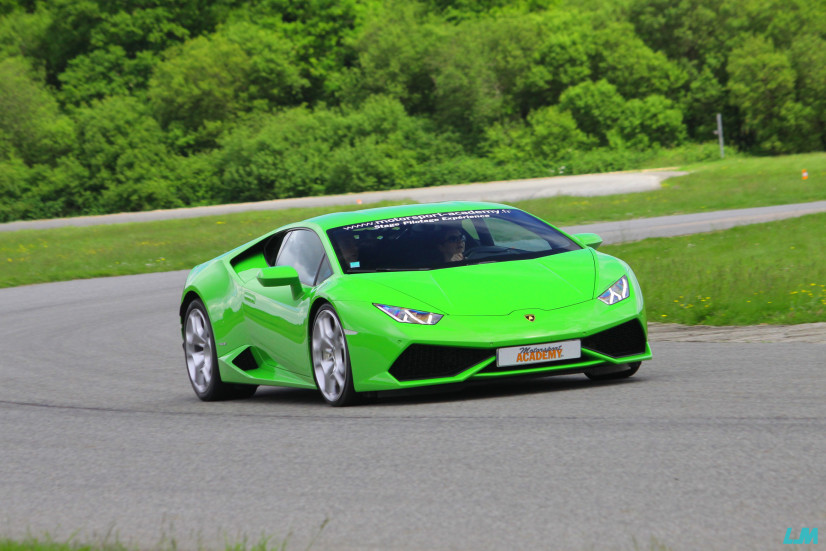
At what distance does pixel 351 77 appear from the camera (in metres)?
75.4

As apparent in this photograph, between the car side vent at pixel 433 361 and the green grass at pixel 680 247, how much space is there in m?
4.51

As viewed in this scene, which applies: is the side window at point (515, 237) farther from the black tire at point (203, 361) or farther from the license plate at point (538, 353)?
the black tire at point (203, 361)

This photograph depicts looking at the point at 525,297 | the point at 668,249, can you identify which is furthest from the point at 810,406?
the point at 668,249

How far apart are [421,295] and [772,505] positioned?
3373 mm

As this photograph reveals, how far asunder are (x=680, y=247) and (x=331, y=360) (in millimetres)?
13051

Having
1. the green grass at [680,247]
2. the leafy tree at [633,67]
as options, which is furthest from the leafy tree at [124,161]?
the leafy tree at [633,67]

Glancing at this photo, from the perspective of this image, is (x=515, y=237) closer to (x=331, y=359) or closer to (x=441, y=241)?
(x=441, y=241)

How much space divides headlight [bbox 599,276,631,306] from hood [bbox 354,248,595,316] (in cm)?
10

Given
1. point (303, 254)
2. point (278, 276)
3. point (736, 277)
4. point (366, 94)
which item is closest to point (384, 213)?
point (303, 254)

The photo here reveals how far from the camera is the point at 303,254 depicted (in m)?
8.48

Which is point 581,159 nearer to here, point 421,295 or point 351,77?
point 351,77

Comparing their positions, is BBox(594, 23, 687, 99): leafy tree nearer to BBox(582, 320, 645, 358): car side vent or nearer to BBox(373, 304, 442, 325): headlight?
BBox(582, 320, 645, 358): car side vent

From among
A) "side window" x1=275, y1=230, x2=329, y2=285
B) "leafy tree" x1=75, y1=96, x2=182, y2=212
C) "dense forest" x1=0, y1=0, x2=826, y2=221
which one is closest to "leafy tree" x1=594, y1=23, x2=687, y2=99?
"dense forest" x1=0, y1=0, x2=826, y2=221

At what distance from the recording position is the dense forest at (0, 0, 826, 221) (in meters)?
65.8
